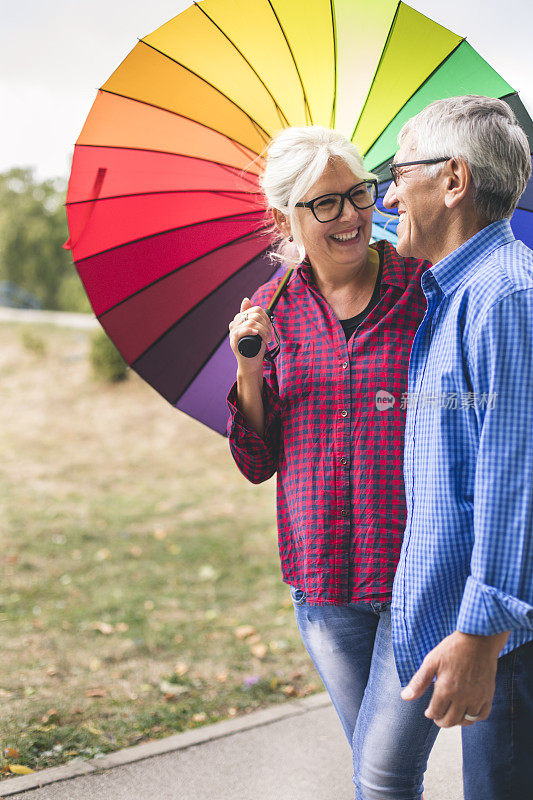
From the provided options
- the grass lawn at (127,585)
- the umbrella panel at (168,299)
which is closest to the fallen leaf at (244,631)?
the grass lawn at (127,585)

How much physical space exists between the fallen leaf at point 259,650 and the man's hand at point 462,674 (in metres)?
3.25

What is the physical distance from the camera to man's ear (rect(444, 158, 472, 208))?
1734mm

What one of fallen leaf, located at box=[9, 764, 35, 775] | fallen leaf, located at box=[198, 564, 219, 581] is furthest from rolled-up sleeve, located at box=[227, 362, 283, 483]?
fallen leaf, located at box=[198, 564, 219, 581]

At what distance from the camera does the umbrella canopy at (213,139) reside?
241cm

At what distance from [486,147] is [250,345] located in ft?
2.56

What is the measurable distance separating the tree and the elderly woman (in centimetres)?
2071

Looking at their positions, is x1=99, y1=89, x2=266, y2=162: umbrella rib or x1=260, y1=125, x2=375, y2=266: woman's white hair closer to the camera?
x1=260, y1=125, x2=375, y2=266: woman's white hair

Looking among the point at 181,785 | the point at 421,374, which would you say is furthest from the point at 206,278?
the point at 181,785

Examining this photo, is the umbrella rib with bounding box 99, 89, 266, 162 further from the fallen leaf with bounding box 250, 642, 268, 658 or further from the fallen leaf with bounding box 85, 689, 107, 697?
the fallen leaf with bounding box 250, 642, 268, 658

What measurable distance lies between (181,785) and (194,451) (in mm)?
6994

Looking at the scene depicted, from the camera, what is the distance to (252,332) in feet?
7.06

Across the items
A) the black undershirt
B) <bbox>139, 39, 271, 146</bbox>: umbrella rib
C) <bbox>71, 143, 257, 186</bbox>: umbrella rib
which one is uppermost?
<bbox>139, 39, 271, 146</bbox>: umbrella rib

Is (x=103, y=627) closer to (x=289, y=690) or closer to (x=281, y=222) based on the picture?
(x=289, y=690)

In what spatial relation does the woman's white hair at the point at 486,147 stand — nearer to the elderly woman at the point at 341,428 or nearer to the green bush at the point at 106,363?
the elderly woman at the point at 341,428
